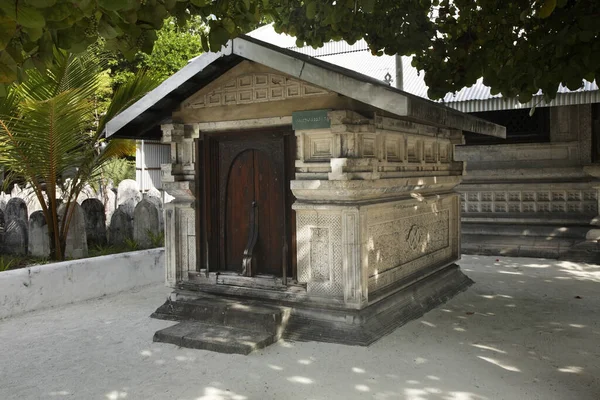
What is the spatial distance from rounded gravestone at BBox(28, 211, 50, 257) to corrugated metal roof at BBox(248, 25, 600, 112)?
578 centimetres

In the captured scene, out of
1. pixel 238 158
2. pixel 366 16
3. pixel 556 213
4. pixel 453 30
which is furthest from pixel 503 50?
pixel 556 213

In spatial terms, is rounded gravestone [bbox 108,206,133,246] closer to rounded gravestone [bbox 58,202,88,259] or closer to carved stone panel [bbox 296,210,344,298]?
rounded gravestone [bbox 58,202,88,259]

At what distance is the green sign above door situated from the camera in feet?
19.8

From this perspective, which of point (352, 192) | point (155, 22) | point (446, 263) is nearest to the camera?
point (155, 22)

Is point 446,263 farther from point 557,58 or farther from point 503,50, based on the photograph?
point 557,58

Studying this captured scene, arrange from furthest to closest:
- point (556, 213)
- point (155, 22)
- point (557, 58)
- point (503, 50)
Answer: point (556, 213) → point (503, 50) → point (557, 58) → point (155, 22)

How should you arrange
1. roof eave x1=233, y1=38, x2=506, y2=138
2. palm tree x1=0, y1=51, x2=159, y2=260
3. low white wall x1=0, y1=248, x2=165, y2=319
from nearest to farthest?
roof eave x1=233, y1=38, x2=506, y2=138 < low white wall x1=0, y1=248, x2=165, y2=319 < palm tree x1=0, y1=51, x2=159, y2=260

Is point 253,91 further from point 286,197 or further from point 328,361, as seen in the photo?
point 328,361

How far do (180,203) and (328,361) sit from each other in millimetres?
2900

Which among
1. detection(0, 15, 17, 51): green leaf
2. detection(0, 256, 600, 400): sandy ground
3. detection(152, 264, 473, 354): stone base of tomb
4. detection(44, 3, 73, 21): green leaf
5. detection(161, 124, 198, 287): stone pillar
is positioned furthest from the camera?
detection(161, 124, 198, 287): stone pillar

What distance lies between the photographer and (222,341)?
18.7 ft

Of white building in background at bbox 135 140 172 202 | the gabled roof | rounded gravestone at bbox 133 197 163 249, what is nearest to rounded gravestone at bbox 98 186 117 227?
rounded gravestone at bbox 133 197 163 249

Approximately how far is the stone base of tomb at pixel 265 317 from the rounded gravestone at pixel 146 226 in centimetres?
270

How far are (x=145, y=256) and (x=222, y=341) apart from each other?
3670 millimetres
